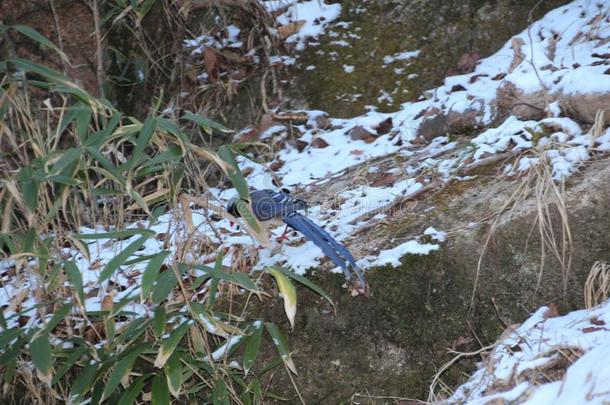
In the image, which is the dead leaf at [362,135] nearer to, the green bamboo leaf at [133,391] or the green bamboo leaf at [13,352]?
the green bamboo leaf at [133,391]

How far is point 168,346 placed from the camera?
3.00 metres

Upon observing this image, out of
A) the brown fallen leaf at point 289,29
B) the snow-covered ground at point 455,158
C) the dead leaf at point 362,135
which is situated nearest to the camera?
the snow-covered ground at point 455,158

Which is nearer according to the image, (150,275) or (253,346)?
(150,275)

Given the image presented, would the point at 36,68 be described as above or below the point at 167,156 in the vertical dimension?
above

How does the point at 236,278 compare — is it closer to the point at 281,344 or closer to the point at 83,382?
the point at 281,344

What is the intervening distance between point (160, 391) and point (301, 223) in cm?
104

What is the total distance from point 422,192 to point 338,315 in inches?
35.0

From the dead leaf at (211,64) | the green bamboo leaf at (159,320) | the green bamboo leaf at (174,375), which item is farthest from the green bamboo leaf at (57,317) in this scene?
the dead leaf at (211,64)

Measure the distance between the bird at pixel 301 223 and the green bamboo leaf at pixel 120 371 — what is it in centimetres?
91

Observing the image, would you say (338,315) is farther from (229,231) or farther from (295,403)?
(229,231)

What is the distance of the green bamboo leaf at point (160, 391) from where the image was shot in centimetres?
302


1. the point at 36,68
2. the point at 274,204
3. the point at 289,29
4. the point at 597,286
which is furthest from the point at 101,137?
the point at 289,29

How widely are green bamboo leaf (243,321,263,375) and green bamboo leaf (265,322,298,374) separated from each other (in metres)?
0.05

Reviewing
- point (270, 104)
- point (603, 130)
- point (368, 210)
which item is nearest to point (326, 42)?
point (270, 104)
